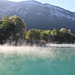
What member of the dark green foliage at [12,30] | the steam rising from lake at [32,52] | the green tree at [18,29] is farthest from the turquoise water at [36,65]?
the green tree at [18,29]

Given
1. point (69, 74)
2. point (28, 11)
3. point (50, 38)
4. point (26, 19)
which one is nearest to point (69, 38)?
point (50, 38)

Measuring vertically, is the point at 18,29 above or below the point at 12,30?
above

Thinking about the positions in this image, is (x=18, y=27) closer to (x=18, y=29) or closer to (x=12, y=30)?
(x=18, y=29)

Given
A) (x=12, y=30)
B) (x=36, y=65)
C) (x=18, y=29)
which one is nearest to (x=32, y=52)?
(x=36, y=65)

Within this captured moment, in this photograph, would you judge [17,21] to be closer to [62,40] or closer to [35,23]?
[62,40]

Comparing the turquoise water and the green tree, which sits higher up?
the green tree

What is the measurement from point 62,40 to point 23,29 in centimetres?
3214

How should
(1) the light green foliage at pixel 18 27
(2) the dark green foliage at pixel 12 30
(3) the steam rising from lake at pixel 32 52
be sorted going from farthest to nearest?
(1) the light green foliage at pixel 18 27 < (2) the dark green foliage at pixel 12 30 < (3) the steam rising from lake at pixel 32 52

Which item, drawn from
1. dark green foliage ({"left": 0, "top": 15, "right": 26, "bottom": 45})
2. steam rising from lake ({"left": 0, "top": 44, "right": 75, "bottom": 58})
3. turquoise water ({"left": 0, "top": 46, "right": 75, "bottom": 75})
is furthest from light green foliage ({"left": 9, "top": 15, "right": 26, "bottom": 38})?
turquoise water ({"left": 0, "top": 46, "right": 75, "bottom": 75})

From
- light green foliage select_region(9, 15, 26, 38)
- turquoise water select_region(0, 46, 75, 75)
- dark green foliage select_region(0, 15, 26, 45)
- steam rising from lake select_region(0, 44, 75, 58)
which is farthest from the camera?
light green foliage select_region(9, 15, 26, 38)

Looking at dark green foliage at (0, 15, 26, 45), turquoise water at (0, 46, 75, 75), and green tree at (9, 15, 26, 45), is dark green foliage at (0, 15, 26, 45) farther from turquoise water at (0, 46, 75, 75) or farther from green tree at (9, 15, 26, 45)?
turquoise water at (0, 46, 75, 75)

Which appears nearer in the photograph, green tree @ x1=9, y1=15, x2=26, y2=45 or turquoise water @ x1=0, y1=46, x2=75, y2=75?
turquoise water @ x1=0, y1=46, x2=75, y2=75

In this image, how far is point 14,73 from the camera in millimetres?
8891

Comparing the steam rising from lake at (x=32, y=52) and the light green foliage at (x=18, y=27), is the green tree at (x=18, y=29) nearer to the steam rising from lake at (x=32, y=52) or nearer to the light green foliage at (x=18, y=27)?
the light green foliage at (x=18, y=27)
